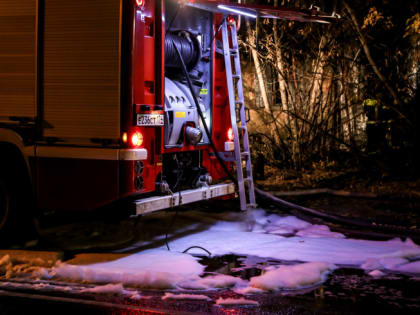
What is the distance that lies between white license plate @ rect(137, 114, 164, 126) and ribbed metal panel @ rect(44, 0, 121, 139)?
0.90ft

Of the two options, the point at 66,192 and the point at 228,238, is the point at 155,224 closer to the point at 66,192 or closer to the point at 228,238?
the point at 228,238

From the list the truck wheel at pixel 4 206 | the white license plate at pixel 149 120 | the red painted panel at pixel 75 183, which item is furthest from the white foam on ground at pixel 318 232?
the truck wheel at pixel 4 206

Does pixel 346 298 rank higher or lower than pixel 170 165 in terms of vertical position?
lower

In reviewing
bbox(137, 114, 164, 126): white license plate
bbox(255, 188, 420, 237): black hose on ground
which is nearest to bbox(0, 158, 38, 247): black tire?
bbox(137, 114, 164, 126): white license plate

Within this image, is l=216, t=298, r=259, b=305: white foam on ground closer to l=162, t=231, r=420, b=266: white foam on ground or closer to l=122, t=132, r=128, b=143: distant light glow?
l=162, t=231, r=420, b=266: white foam on ground

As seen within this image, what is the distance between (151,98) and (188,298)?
9.03 feet

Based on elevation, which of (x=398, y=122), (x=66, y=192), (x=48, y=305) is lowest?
(x=48, y=305)

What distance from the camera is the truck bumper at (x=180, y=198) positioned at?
7.39 metres

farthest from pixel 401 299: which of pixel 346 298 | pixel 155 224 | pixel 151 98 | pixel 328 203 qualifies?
pixel 328 203

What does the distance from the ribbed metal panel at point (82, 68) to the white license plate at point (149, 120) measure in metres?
0.27

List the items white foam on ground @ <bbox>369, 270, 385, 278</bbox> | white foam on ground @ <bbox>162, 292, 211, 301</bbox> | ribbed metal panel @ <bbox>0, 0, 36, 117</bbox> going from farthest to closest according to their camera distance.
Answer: ribbed metal panel @ <bbox>0, 0, 36, 117</bbox>
white foam on ground @ <bbox>369, 270, 385, 278</bbox>
white foam on ground @ <bbox>162, 292, 211, 301</bbox>

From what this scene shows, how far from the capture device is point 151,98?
768cm

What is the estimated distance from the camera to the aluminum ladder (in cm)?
932

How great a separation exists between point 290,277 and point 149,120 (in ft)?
8.26
